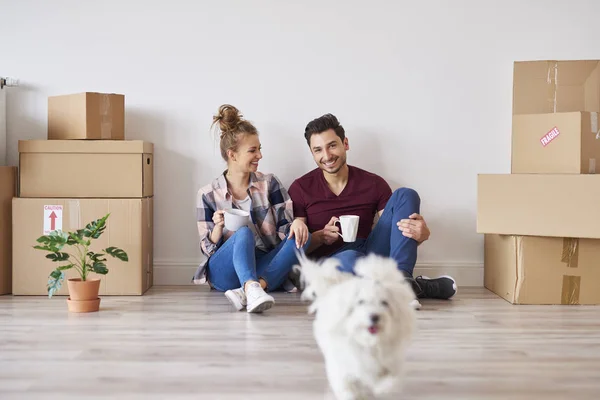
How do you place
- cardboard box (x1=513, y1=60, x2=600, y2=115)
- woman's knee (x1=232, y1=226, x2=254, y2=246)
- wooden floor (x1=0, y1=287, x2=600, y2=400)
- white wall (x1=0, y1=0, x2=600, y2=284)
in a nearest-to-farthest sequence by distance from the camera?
wooden floor (x1=0, y1=287, x2=600, y2=400)
woman's knee (x1=232, y1=226, x2=254, y2=246)
cardboard box (x1=513, y1=60, x2=600, y2=115)
white wall (x1=0, y1=0, x2=600, y2=284)

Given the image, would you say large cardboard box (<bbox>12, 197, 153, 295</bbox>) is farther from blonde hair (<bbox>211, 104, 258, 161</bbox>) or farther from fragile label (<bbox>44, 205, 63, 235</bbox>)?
blonde hair (<bbox>211, 104, 258, 161</bbox>)

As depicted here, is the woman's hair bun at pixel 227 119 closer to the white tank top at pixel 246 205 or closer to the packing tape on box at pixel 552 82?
the white tank top at pixel 246 205

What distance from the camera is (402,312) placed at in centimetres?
146

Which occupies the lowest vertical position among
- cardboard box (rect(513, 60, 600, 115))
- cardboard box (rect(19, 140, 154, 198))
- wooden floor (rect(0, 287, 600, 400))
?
wooden floor (rect(0, 287, 600, 400))

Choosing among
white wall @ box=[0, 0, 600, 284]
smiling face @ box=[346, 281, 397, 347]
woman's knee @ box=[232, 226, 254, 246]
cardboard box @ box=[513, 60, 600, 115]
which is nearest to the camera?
smiling face @ box=[346, 281, 397, 347]

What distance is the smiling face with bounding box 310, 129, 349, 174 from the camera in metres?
3.02

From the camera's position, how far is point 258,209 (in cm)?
313

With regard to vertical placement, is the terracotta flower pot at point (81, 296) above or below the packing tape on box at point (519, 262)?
below

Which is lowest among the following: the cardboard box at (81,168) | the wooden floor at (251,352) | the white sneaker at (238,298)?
the wooden floor at (251,352)

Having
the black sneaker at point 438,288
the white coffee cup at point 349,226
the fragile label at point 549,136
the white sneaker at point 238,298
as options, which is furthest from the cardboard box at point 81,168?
the fragile label at point 549,136

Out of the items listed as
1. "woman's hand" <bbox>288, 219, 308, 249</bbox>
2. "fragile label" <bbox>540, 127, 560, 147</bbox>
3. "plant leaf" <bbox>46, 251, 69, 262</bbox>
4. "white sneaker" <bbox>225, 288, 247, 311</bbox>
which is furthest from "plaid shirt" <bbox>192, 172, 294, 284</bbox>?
"fragile label" <bbox>540, 127, 560, 147</bbox>

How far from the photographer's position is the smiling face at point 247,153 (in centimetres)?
304

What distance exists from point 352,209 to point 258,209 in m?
0.43

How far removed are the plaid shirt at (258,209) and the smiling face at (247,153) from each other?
0.11 meters
